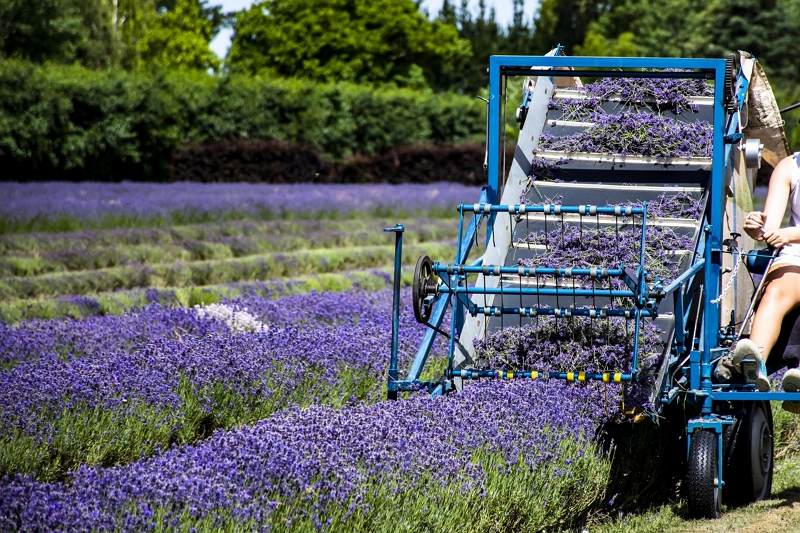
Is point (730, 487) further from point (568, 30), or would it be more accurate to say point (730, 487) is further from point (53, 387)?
point (568, 30)

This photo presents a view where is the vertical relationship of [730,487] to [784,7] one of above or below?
below

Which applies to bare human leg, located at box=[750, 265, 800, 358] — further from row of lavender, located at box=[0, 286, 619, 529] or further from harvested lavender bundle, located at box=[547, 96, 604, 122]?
harvested lavender bundle, located at box=[547, 96, 604, 122]

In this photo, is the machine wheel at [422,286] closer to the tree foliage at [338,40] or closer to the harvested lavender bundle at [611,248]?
the harvested lavender bundle at [611,248]

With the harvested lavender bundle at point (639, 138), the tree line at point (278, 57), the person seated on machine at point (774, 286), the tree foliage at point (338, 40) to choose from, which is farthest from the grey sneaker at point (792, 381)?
the tree foliage at point (338, 40)

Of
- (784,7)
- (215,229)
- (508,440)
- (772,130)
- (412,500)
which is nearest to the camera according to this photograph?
(412,500)

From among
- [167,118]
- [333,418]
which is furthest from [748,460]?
[167,118]

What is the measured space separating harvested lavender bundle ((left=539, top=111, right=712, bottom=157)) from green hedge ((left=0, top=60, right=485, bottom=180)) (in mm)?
21670

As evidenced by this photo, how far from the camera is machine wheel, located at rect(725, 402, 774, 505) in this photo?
6.21 meters

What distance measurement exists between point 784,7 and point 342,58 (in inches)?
720

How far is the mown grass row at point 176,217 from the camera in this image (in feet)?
58.2

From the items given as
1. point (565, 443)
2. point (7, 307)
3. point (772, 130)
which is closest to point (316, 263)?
point (7, 307)

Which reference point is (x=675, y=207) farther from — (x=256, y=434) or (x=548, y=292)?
(x=256, y=434)

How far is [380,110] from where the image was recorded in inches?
1535

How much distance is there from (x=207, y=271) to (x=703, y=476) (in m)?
10.7
